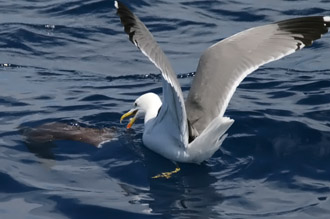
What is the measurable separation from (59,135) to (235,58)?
185cm

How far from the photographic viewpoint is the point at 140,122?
336 inches

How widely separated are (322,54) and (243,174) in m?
4.62

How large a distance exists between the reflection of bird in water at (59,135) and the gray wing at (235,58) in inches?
38.0

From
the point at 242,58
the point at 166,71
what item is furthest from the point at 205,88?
the point at 166,71

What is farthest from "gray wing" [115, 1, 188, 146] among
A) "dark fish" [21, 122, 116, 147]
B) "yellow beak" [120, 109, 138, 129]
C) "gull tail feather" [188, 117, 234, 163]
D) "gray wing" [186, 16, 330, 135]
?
"yellow beak" [120, 109, 138, 129]

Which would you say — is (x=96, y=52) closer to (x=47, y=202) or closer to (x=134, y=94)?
(x=134, y=94)

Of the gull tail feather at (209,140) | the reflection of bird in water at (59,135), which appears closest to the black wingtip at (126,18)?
the gull tail feather at (209,140)

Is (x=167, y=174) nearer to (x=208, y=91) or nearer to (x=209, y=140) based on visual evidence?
(x=209, y=140)

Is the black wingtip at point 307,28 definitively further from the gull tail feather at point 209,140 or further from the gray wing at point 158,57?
the gray wing at point 158,57

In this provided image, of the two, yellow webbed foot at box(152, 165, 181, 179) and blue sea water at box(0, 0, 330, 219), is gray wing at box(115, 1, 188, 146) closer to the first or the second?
yellow webbed foot at box(152, 165, 181, 179)

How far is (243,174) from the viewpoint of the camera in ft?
22.2

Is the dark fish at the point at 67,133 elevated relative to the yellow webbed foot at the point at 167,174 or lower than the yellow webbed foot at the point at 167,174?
elevated

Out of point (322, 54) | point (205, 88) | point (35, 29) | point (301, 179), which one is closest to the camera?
point (301, 179)

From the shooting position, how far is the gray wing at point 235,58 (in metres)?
7.25
